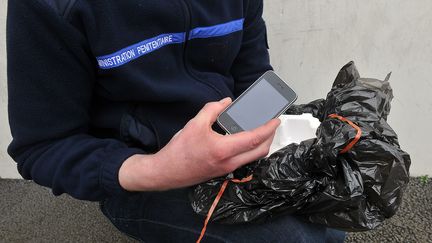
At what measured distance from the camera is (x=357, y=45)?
64.1 inches

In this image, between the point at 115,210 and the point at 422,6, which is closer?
the point at 115,210

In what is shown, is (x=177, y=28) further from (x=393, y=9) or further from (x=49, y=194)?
(x=49, y=194)

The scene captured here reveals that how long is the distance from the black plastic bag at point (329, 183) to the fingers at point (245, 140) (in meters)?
0.11

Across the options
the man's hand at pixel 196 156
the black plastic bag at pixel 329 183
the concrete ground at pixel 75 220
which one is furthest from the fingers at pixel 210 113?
the concrete ground at pixel 75 220

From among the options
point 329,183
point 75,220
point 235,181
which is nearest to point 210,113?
point 235,181

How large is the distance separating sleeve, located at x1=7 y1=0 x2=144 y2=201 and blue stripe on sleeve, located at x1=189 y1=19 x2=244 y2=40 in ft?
0.83

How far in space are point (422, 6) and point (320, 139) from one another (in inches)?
38.1

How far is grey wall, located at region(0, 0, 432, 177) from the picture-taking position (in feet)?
5.12

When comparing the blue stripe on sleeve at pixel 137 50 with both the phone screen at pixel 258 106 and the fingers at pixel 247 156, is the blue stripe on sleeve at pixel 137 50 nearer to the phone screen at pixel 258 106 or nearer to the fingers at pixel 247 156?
the phone screen at pixel 258 106

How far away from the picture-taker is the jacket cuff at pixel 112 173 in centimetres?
84

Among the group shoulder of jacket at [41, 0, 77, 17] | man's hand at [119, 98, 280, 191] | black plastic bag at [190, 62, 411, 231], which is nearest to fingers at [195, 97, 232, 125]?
man's hand at [119, 98, 280, 191]

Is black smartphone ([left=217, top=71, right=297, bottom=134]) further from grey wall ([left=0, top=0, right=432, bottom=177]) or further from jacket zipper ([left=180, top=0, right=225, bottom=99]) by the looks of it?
grey wall ([left=0, top=0, right=432, bottom=177])

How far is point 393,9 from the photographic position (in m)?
1.55

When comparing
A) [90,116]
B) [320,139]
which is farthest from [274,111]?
[90,116]
